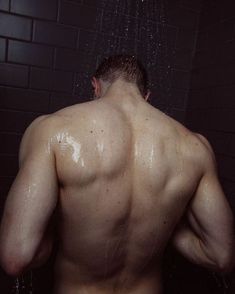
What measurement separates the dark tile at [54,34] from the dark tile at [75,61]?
51 millimetres

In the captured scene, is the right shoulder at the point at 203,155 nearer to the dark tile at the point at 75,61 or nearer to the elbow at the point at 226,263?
the elbow at the point at 226,263

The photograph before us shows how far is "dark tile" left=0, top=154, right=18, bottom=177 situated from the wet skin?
0.97m

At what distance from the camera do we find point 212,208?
154cm

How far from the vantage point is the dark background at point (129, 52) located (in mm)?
2289

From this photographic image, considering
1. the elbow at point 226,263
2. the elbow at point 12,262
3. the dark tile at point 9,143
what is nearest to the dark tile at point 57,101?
the dark tile at point 9,143

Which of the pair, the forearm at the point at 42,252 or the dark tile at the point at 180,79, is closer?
the forearm at the point at 42,252

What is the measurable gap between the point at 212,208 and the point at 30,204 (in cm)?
76

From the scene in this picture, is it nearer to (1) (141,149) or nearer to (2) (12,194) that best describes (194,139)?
(1) (141,149)

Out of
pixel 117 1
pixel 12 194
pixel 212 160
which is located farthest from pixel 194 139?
pixel 117 1

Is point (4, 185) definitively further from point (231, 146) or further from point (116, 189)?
point (231, 146)

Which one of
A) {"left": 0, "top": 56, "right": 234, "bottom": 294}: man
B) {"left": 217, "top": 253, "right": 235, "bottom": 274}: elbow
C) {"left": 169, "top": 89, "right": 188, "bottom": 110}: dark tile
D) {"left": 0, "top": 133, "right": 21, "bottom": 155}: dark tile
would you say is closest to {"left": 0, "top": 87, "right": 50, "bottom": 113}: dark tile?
{"left": 0, "top": 133, "right": 21, "bottom": 155}: dark tile

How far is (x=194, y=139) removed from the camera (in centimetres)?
154

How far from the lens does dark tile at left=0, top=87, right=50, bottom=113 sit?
7.58 ft

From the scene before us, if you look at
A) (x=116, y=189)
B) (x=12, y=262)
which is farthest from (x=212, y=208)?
(x=12, y=262)
